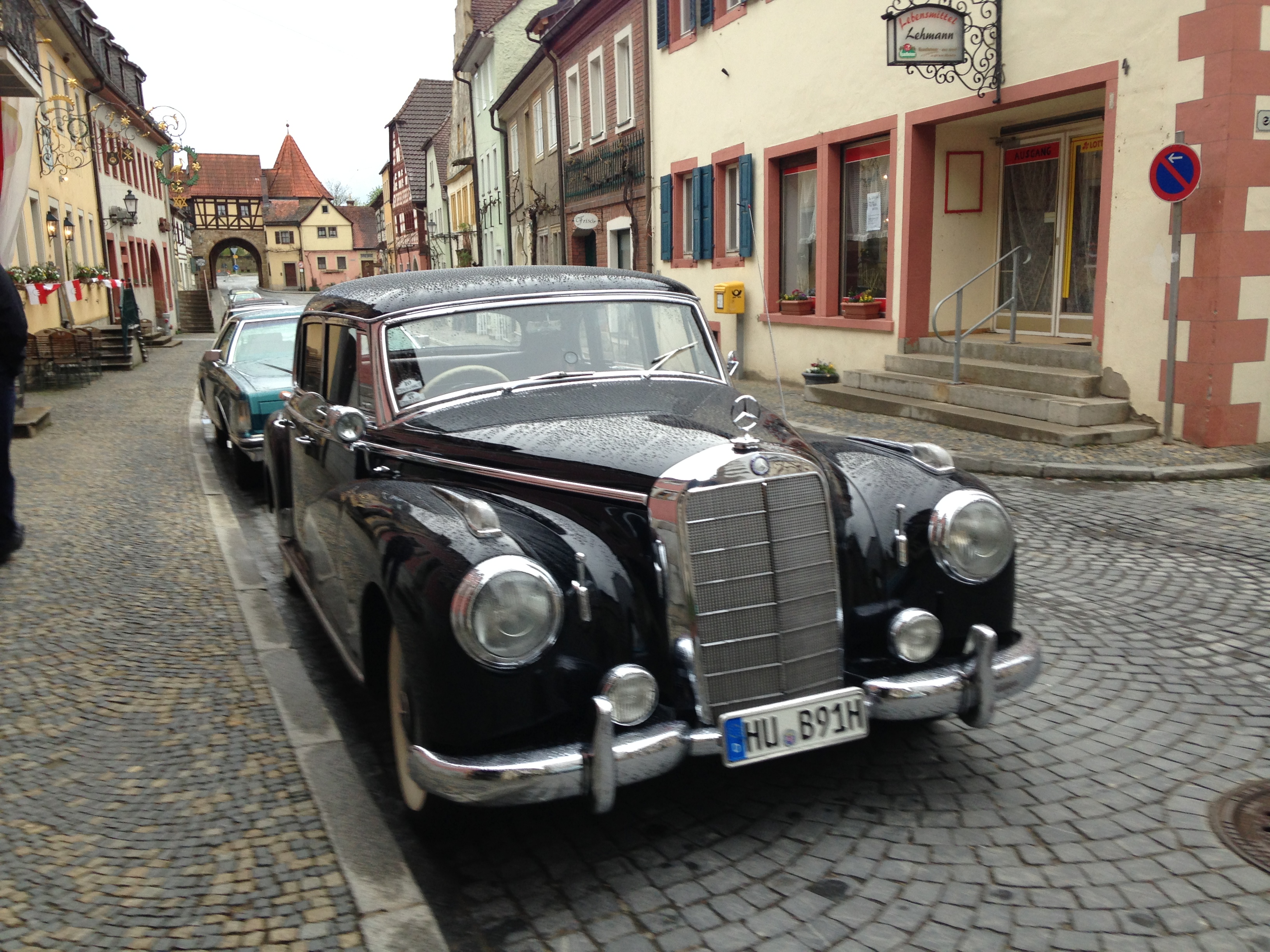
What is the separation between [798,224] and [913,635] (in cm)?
1418

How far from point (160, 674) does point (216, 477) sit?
5555 millimetres

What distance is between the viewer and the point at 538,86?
29.3 meters

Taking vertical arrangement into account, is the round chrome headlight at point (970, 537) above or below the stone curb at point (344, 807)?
above

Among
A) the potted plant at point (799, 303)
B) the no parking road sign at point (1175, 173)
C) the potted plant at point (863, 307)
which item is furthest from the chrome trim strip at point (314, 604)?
the potted plant at point (799, 303)

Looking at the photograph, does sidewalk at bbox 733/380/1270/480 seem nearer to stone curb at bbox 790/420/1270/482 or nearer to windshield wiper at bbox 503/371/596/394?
stone curb at bbox 790/420/1270/482

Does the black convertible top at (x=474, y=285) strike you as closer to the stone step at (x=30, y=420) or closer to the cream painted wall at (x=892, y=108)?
the cream painted wall at (x=892, y=108)

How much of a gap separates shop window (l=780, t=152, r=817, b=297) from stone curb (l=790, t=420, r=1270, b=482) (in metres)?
8.08

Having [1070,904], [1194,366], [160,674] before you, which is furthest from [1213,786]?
[1194,366]

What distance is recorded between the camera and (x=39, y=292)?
718 inches

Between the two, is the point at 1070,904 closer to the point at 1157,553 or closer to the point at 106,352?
the point at 1157,553

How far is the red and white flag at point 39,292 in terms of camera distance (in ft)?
59.7

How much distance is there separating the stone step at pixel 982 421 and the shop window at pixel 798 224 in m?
3.34

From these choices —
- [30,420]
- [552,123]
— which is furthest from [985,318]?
[552,123]

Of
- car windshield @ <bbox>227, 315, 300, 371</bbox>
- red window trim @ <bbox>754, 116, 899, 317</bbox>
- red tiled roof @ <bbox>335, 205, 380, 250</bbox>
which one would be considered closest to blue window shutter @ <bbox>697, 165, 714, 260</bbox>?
red window trim @ <bbox>754, 116, 899, 317</bbox>
